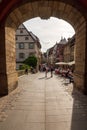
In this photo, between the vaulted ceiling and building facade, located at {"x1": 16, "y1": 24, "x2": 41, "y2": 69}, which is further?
building facade, located at {"x1": 16, "y1": 24, "x2": 41, "y2": 69}

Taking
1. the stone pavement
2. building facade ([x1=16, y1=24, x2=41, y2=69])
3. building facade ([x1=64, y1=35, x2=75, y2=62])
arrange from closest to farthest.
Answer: the stone pavement < building facade ([x1=64, y1=35, x2=75, y2=62]) < building facade ([x1=16, y1=24, x2=41, y2=69])

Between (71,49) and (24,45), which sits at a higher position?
(24,45)

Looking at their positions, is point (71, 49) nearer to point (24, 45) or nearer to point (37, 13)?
point (24, 45)

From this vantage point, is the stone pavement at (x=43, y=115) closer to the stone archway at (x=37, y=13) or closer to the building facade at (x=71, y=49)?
the stone archway at (x=37, y=13)

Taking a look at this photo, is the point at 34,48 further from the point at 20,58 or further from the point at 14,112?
the point at 14,112

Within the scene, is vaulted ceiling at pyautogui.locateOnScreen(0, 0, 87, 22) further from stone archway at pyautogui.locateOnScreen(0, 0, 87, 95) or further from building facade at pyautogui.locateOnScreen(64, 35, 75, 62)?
building facade at pyautogui.locateOnScreen(64, 35, 75, 62)

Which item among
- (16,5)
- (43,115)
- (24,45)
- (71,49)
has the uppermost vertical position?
(24,45)

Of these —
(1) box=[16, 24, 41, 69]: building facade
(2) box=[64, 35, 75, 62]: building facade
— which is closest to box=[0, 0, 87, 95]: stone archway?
(2) box=[64, 35, 75, 62]: building facade

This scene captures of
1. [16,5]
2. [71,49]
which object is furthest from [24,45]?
[16,5]

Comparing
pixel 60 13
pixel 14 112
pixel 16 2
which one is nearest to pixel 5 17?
pixel 16 2

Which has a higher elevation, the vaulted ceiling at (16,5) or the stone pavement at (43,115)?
the vaulted ceiling at (16,5)

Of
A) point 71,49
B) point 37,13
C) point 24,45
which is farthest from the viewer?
point 24,45

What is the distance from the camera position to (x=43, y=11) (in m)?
13.0

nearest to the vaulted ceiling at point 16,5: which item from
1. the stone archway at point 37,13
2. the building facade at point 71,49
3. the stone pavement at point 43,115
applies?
the stone archway at point 37,13
